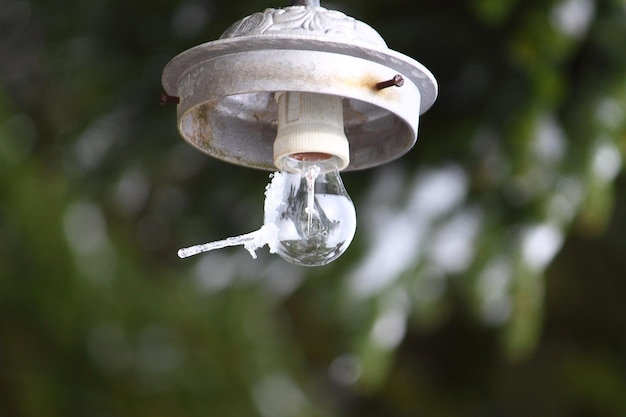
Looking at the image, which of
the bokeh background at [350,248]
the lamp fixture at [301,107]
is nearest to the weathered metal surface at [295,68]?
the lamp fixture at [301,107]

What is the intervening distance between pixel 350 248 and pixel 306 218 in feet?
3.03

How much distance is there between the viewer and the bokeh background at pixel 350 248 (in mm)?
1560

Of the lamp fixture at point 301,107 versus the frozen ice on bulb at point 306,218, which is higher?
the lamp fixture at point 301,107

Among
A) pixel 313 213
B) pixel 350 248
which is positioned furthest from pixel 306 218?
pixel 350 248

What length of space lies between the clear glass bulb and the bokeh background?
2.29ft

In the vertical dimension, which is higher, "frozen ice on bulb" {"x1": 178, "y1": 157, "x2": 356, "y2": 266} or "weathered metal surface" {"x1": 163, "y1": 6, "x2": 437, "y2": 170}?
"weathered metal surface" {"x1": 163, "y1": 6, "x2": 437, "y2": 170}

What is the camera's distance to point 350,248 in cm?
168

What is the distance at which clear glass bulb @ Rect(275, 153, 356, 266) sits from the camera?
759 mm

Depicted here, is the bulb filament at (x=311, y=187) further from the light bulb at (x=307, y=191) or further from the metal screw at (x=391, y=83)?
the metal screw at (x=391, y=83)

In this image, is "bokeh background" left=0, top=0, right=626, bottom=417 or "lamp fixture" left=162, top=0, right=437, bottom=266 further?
"bokeh background" left=0, top=0, right=626, bottom=417

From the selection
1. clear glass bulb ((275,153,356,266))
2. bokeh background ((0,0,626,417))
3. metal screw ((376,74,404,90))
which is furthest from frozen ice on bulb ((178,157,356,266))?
bokeh background ((0,0,626,417))

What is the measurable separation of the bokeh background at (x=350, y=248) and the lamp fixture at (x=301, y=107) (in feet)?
2.15

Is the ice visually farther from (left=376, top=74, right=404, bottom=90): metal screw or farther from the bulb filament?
(left=376, top=74, right=404, bottom=90): metal screw

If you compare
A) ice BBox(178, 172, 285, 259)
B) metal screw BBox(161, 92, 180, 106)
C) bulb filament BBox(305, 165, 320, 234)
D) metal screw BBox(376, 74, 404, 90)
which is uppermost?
metal screw BBox(376, 74, 404, 90)
